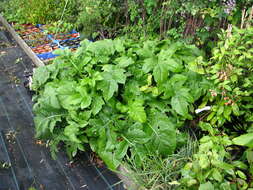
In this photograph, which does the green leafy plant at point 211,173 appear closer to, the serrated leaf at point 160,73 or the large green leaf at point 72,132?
the serrated leaf at point 160,73

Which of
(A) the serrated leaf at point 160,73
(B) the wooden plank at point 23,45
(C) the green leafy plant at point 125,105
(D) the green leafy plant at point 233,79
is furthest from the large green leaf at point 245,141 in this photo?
(B) the wooden plank at point 23,45

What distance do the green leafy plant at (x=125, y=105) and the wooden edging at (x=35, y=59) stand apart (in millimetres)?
144

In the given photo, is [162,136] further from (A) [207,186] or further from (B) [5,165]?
(B) [5,165]

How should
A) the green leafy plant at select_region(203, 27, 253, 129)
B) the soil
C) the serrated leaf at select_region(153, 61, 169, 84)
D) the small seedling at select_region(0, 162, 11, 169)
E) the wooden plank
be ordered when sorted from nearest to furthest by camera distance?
the green leafy plant at select_region(203, 27, 253, 129) < the serrated leaf at select_region(153, 61, 169, 84) < the soil < the small seedling at select_region(0, 162, 11, 169) < the wooden plank

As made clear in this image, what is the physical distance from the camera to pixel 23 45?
15.2 ft

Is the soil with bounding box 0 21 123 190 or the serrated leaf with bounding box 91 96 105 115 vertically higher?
the serrated leaf with bounding box 91 96 105 115

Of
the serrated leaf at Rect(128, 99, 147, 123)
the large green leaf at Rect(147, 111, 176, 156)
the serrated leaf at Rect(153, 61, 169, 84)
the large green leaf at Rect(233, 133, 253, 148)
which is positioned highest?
the serrated leaf at Rect(153, 61, 169, 84)

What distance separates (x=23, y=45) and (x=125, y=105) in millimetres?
3129

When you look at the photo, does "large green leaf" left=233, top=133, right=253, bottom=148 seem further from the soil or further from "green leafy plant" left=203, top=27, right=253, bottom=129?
the soil

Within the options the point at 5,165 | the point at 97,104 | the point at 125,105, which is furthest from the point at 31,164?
Result: the point at 125,105

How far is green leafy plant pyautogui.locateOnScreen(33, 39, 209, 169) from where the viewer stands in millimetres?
2094

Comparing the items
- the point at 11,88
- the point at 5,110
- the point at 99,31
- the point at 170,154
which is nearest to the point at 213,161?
the point at 170,154

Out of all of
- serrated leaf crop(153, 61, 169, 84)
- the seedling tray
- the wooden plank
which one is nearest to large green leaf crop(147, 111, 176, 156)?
serrated leaf crop(153, 61, 169, 84)

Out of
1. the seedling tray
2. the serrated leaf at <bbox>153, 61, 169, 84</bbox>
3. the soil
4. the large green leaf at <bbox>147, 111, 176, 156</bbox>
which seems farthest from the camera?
the seedling tray
